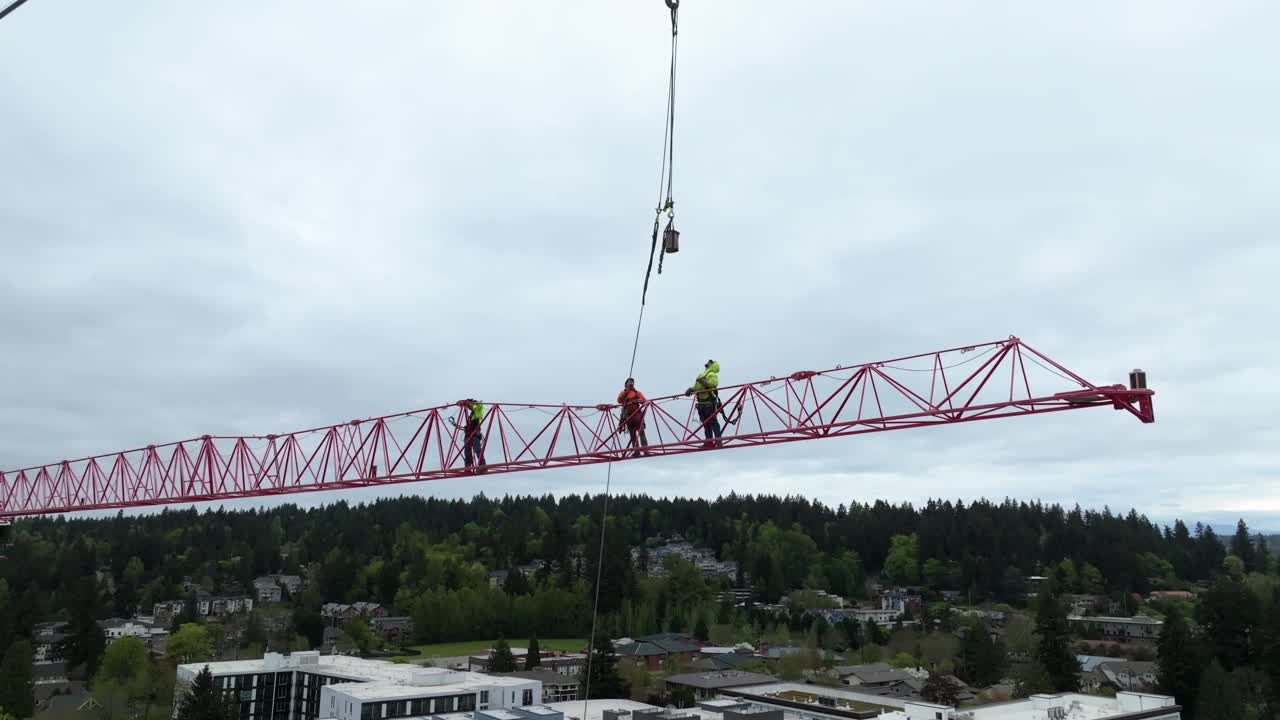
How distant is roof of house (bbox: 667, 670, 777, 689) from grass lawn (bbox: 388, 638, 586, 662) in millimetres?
25712

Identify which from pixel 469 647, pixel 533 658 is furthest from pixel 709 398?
pixel 469 647

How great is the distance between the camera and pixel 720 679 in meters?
64.5

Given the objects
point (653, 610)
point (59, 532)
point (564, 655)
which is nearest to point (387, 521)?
point (59, 532)

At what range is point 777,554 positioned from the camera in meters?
132

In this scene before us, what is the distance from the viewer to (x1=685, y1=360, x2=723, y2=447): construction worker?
78.6ft

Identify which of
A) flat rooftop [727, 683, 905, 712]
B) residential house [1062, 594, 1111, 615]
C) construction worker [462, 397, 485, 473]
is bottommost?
flat rooftop [727, 683, 905, 712]

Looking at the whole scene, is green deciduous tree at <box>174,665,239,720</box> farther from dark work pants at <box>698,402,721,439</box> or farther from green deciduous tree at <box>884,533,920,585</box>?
green deciduous tree at <box>884,533,920,585</box>

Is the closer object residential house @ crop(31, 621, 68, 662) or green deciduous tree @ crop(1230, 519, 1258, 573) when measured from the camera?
residential house @ crop(31, 621, 68, 662)

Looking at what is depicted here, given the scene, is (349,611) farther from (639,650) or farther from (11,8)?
(11,8)

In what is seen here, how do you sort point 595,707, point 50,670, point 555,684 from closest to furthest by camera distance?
point 595,707 < point 555,684 < point 50,670

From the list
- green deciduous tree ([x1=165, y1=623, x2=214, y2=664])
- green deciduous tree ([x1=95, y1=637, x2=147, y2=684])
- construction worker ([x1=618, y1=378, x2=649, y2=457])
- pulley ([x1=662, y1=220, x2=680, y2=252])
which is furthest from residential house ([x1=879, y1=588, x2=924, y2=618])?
pulley ([x1=662, y1=220, x2=680, y2=252])

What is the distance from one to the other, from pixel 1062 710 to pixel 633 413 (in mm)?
31135

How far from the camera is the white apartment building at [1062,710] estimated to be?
1667 inches

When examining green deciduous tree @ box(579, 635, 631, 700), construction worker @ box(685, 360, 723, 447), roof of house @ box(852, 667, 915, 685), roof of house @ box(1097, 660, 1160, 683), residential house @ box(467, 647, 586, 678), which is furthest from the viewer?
residential house @ box(467, 647, 586, 678)
